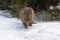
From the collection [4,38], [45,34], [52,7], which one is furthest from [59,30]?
[52,7]

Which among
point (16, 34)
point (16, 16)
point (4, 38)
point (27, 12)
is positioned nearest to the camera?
point (4, 38)

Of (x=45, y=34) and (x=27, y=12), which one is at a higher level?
(x=27, y=12)

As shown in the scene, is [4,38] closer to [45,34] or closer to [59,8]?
[45,34]

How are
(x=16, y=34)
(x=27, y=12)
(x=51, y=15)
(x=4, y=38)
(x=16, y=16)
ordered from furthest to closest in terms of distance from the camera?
(x=51, y=15) → (x=16, y=16) → (x=27, y=12) → (x=16, y=34) → (x=4, y=38)

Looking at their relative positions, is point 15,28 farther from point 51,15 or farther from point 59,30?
point 51,15

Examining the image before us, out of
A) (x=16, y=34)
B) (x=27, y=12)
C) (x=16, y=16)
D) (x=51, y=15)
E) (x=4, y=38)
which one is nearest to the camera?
(x=4, y=38)

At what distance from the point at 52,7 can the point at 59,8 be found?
14.0 inches

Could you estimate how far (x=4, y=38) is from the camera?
5.41 meters

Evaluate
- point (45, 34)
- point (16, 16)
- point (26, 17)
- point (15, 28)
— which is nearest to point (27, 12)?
point (26, 17)

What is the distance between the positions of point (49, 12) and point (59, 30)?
9.52ft

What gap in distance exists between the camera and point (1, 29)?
20.1 feet

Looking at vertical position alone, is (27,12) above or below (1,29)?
above

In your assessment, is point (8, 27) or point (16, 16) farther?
point (16, 16)

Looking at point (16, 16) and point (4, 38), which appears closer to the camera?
point (4, 38)
